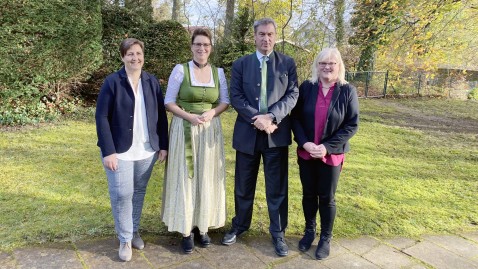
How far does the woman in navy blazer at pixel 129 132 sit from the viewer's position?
8.14 ft

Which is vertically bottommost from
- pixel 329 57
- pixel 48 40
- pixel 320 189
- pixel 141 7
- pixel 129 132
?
pixel 320 189

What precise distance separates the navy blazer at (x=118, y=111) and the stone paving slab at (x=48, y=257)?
928mm

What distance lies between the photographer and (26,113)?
7.15 meters

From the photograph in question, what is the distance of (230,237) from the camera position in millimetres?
3080

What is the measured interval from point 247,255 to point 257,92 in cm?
137

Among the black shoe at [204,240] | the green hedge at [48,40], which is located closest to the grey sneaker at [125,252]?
the black shoe at [204,240]

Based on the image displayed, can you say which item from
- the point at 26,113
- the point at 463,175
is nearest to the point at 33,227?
the point at 26,113

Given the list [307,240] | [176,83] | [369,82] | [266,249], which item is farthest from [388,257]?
[369,82]

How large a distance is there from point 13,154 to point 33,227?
2.64m

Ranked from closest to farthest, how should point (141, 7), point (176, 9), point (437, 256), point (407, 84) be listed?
point (437, 256) < point (141, 7) < point (407, 84) < point (176, 9)

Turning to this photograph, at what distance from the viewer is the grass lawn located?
337 centimetres

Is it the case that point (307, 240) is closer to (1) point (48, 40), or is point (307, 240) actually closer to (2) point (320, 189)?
(2) point (320, 189)

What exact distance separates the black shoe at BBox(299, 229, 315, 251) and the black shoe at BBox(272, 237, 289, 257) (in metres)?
0.15

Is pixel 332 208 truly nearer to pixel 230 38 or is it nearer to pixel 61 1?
pixel 61 1
